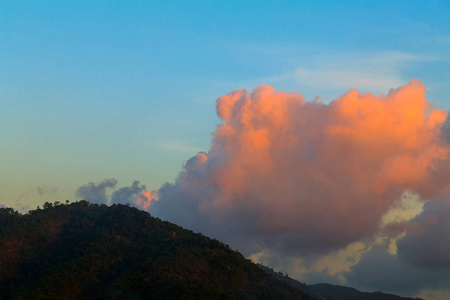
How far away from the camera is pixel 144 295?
198 metres

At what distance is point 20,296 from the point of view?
200 meters

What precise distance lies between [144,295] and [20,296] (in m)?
45.8

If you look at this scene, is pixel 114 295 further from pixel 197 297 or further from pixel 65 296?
pixel 197 297

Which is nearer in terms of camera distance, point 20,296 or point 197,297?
point 197,297

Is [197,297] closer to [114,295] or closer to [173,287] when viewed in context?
[173,287]

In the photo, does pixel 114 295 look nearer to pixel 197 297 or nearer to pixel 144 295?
pixel 144 295

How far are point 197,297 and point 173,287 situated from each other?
11293 mm

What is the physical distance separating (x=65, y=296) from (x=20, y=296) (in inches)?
655

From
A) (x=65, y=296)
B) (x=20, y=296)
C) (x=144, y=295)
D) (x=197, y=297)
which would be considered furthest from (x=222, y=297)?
(x=20, y=296)

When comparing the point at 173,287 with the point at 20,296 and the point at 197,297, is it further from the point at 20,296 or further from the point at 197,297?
the point at 20,296

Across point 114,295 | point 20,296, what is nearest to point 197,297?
point 114,295

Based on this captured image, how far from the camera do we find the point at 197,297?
615 feet

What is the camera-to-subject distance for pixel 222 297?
638 ft

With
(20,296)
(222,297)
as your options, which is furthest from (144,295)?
(20,296)
